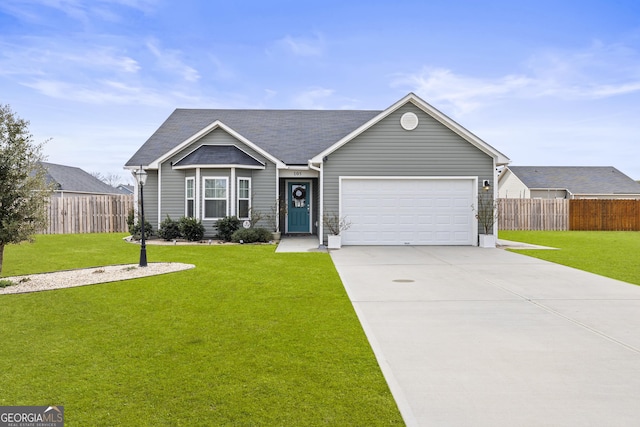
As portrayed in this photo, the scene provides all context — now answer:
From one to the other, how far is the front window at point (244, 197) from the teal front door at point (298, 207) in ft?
7.55

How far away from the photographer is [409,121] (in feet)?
50.9

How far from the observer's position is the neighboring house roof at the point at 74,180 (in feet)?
111

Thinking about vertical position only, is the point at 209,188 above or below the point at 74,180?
below

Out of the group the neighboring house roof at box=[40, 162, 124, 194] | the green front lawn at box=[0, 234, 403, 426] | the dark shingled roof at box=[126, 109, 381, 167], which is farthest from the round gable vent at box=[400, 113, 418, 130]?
the neighboring house roof at box=[40, 162, 124, 194]

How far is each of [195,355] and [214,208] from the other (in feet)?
43.5

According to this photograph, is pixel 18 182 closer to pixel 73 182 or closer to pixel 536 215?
pixel 536 215

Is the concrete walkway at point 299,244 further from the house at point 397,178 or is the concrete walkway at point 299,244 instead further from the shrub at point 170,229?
the shrub at point 170,229

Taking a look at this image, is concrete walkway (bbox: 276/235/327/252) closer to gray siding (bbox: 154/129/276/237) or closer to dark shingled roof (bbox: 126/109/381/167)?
gray siding (bbox: 154/129/276/237)

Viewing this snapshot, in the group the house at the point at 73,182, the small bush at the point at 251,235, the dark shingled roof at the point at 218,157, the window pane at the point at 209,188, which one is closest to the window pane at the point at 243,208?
the small bush at the point at 251,235

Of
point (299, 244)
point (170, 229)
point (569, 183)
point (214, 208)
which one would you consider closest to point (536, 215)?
point (569, 183)

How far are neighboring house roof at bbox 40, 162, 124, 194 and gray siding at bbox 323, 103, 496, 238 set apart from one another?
25.6m

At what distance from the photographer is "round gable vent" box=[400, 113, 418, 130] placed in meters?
15.5

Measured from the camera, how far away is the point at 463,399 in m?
3.70

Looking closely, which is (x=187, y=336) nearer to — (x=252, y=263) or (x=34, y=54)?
(x=252, y=263)
